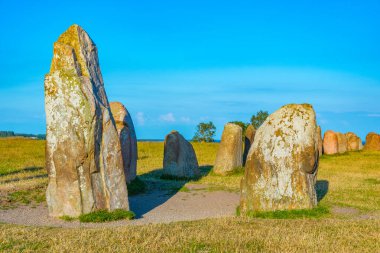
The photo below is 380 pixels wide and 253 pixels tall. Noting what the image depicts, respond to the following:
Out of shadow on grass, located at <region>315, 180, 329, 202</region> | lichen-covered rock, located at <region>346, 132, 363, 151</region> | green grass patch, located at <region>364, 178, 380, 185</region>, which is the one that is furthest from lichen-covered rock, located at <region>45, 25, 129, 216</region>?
lichen-covered rock, located at <region>346, 132, 363, 151</region>

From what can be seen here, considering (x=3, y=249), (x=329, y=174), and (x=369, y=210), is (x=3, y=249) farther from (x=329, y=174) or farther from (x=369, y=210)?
(x=329, y=174)

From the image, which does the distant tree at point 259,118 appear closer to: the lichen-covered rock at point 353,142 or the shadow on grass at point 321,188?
the lichen-covered rock at point 353,142

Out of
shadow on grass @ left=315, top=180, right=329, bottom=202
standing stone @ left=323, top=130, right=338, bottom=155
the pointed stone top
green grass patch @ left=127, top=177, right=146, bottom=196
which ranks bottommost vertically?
shadow on grass @ left=315, top=180, right=329, bottom=202

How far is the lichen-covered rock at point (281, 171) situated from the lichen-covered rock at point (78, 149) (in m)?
4.22

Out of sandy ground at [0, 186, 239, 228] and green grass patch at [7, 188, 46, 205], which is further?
green grass patch at [7, 188, 46, 205]

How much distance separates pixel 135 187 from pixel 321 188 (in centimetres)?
888

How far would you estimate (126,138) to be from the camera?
23438 mm

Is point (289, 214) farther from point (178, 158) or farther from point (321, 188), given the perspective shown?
point (178, 158)

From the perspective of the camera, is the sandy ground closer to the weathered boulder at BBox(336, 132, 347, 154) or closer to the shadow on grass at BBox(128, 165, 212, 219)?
the shadow on grass at BBox(128, 165, 212, 219)

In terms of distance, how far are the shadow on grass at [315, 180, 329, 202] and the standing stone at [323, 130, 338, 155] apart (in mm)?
23762

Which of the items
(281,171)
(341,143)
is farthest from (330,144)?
(281,171)

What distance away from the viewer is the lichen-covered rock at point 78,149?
1489cm

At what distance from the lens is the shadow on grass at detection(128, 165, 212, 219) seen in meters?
18.1

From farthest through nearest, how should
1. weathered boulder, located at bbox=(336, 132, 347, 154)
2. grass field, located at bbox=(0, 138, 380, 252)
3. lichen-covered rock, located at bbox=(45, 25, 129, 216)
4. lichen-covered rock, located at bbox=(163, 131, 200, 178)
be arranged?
weathered boulder, located at bbox=(336, 132, 347, 154)
lichen-covered rock, located at bbox=(163, 131, 200, 178)
lichen-covered rock, located at bbox=(45, 25, 129, 216)
grass field, located at bbox=(0, 138, 380, 252)
